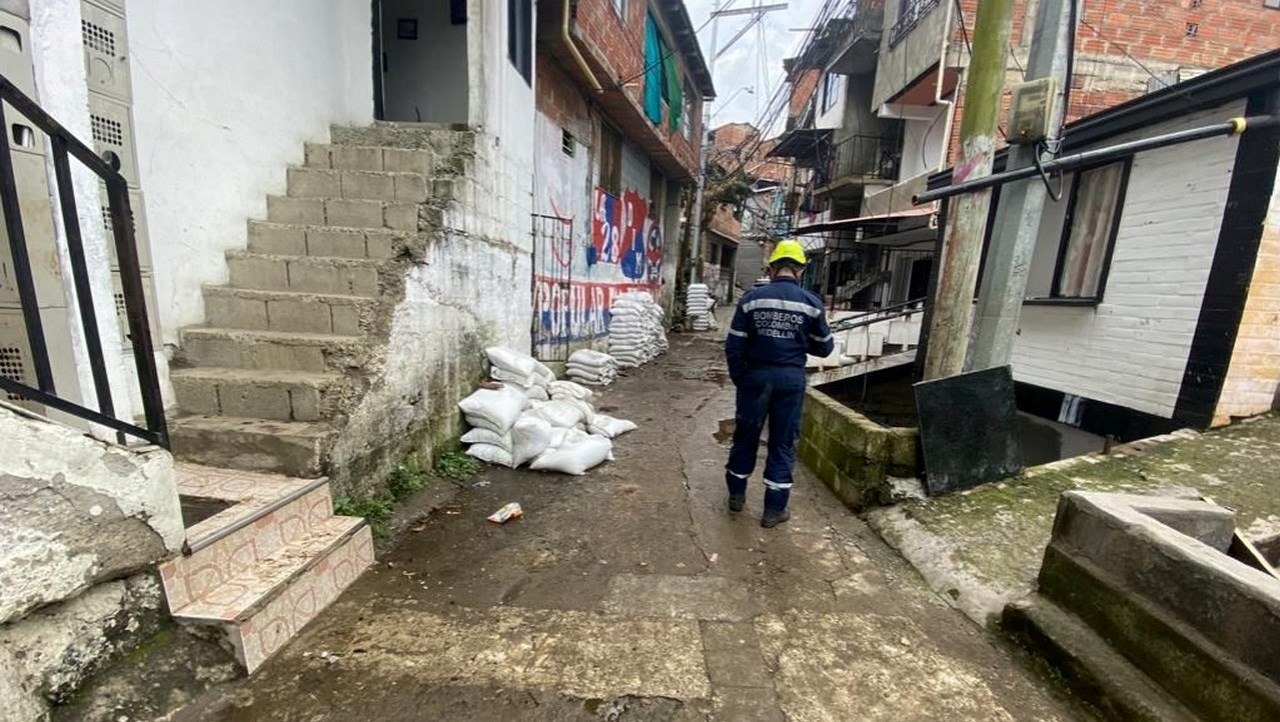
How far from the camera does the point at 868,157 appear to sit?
16.2 m

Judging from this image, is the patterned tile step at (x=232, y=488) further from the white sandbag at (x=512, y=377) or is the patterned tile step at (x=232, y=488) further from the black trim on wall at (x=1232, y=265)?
the black trim on wall at (x=1232, y=265)

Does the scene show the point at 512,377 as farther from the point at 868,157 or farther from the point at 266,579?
the point at 868,157

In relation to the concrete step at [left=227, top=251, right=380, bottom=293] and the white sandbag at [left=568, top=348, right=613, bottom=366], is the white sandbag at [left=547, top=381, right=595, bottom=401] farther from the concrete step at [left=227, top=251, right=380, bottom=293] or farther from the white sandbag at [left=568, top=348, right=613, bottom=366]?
the concrete step at [left=227, top=251, right=380, bottom=293]

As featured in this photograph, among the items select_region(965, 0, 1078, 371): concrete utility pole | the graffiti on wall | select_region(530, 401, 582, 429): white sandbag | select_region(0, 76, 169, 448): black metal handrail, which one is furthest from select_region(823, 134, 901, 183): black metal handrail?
select_region(0, 76, 169, 448): black metal handrail

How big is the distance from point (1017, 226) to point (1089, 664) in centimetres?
248

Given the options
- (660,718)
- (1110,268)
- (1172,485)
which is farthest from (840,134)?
(660,718)

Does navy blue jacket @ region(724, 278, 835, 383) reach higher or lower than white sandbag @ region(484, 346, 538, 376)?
higher

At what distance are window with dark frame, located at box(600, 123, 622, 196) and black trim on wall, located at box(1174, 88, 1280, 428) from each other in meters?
7.38

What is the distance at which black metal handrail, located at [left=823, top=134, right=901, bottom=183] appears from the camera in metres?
15.8

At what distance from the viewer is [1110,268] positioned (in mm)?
4680

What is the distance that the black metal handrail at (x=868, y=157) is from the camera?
1577 centimetres

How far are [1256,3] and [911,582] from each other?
15.3m

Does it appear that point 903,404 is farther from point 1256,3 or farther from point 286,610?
point 1256,3

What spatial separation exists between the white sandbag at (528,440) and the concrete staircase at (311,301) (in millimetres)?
1311
